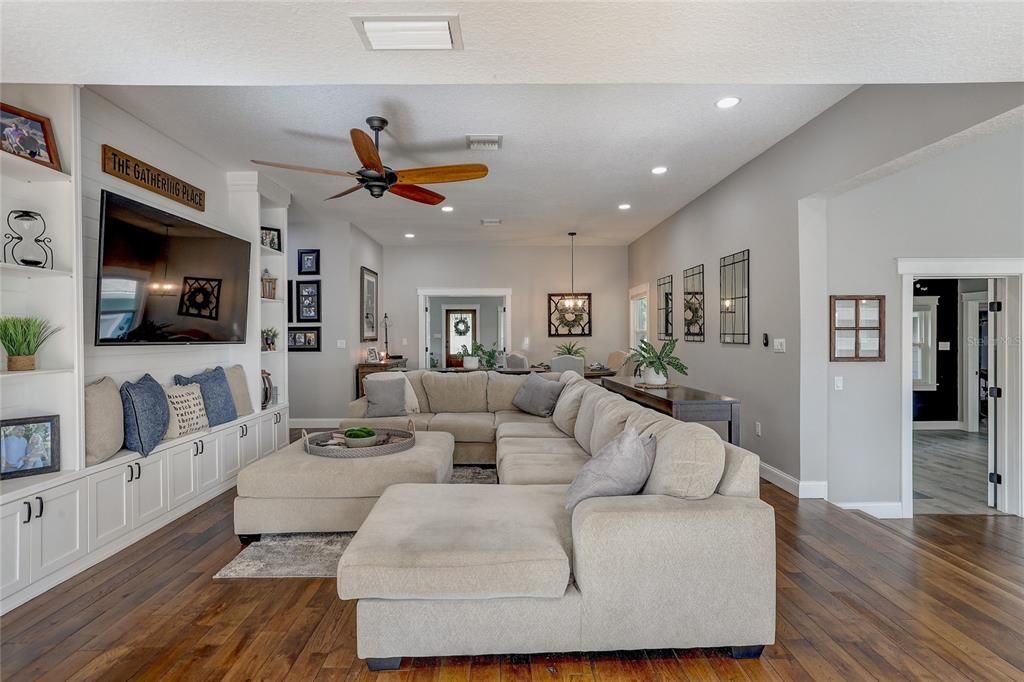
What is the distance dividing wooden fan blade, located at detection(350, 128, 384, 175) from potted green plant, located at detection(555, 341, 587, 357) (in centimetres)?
530

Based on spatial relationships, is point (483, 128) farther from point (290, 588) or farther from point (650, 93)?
point (290, 588)

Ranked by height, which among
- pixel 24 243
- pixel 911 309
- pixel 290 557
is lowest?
pixel 290 557

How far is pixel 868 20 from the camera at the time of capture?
1771mm

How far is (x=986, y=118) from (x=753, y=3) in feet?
5.98

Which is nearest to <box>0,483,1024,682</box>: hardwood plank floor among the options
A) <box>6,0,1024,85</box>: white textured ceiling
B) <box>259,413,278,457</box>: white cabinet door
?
<box>259,413,278,457</box>: white cabinet door

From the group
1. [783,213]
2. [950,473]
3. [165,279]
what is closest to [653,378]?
[783,213]

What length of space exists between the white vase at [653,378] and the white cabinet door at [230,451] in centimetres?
351

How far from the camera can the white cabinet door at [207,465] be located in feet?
12.8

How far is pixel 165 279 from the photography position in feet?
12.3

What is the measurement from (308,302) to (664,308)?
15.9 feet

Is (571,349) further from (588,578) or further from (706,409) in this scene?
(588,578)

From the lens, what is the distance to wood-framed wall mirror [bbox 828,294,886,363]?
4.04m

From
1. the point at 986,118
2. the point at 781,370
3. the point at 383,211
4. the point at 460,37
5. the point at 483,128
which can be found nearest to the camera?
the point at 460,37

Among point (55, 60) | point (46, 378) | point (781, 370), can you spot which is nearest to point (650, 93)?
point (781, 370)
